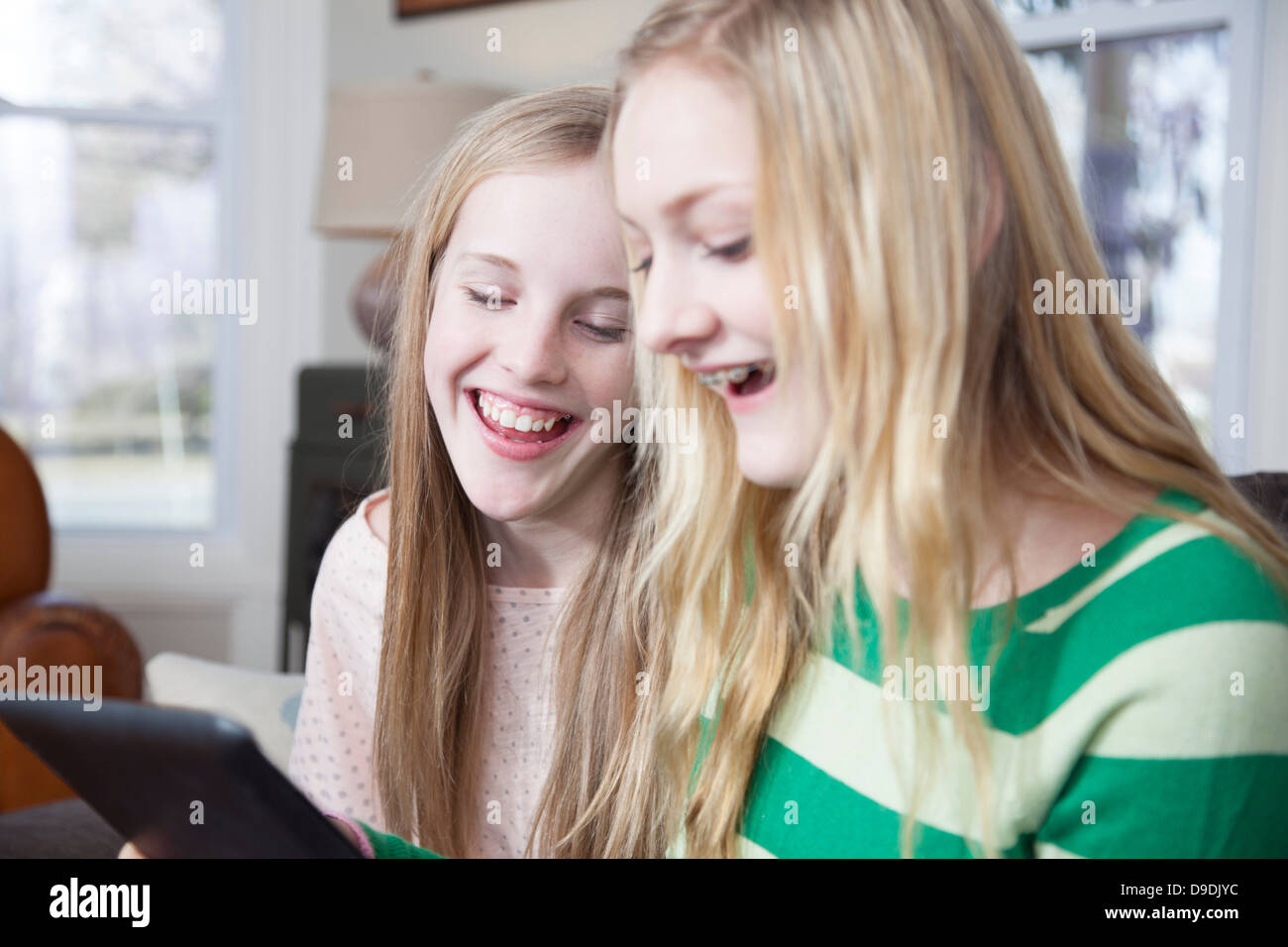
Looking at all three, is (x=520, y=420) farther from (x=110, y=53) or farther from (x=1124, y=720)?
(x=110, y=53)

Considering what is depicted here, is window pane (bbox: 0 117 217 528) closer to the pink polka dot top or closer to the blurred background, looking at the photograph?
the blurred background

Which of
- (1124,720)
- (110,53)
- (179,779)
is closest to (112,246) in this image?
(110,53)

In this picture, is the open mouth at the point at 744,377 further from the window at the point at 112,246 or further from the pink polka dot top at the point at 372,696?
the window at the point at 112,246

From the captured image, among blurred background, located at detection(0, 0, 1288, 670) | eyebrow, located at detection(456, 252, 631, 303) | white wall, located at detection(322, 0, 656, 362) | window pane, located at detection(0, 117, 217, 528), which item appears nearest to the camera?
eyebrow, located at detection(456, 252, 631, 303)

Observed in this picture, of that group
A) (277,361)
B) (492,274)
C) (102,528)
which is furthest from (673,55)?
(102,528)

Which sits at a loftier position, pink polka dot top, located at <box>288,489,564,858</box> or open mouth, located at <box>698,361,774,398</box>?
open mouth, located at <box>698,361,774,398</box>

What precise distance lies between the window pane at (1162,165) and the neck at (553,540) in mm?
1416

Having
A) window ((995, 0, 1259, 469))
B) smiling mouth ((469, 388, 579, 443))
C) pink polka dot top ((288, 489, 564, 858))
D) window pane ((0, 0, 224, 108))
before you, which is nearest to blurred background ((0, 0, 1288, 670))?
window pane ((0, 0, 224, 108))

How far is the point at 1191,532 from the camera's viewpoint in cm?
68

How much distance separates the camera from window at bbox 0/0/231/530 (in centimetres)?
335

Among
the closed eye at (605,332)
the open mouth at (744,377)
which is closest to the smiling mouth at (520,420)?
the closed eye at (605,332)

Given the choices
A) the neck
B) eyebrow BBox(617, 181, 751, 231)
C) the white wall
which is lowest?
the neck

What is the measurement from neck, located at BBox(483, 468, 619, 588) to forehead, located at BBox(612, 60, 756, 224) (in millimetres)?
391
